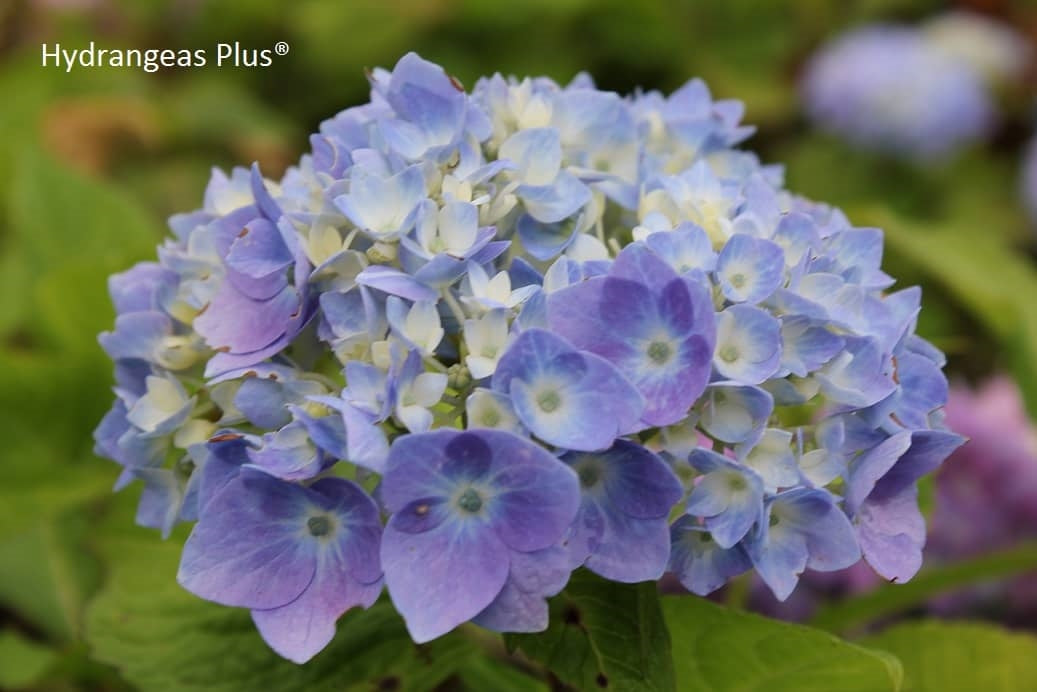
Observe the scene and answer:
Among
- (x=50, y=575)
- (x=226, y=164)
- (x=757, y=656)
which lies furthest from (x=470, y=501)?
(x=226, y=164)

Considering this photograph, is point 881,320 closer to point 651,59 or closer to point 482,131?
point 482,131

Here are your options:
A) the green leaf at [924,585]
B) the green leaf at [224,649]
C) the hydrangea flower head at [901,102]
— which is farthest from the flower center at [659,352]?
the hydrangea flower head at [901,102]

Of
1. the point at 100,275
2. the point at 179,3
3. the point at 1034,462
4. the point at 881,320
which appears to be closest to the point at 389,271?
the point at 881,320

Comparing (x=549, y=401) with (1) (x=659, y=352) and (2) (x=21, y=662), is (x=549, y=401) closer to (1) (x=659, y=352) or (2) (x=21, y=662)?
(1) (x=659, y=352)

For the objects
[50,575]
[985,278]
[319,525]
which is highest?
[319,525]

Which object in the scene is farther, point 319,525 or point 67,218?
point 67,218

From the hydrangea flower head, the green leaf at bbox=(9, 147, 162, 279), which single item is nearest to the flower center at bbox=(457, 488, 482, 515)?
the green leaf at bbox=(9, 147, 162, 279)
